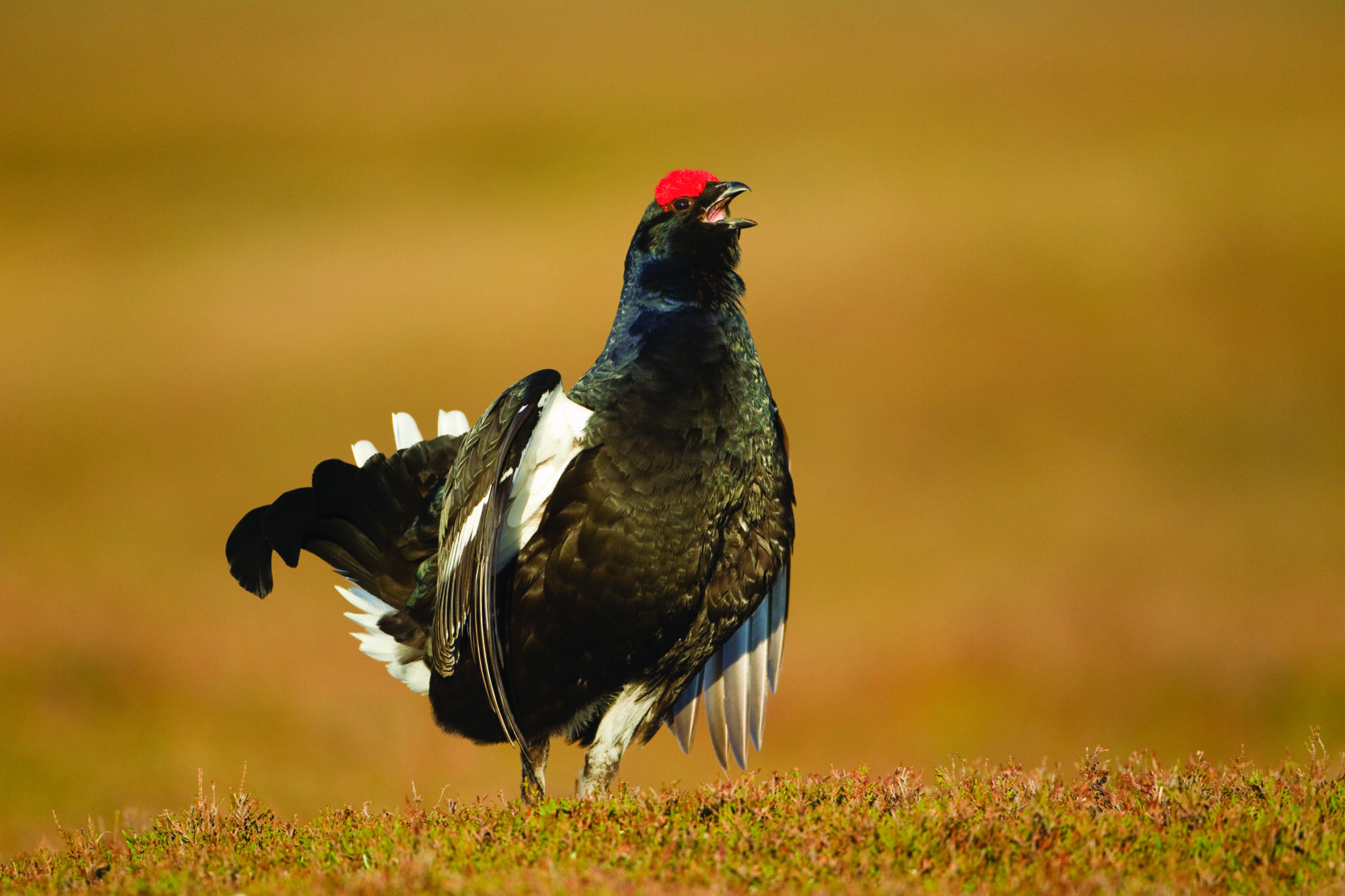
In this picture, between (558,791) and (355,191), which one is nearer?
(558,791)

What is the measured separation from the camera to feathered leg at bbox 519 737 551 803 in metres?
5.56

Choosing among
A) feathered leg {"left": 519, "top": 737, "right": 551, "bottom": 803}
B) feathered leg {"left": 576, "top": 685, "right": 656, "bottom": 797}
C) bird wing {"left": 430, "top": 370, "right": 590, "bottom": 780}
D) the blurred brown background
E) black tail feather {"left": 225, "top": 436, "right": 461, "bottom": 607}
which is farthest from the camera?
the blurred brown background

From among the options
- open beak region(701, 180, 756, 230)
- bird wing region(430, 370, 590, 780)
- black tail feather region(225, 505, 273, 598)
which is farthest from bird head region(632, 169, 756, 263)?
black tail feather region(225, 505, 273, 598)

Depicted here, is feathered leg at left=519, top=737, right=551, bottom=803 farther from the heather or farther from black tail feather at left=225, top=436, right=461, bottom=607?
black tail feather at left=225, top=436, right=461, bottom=607

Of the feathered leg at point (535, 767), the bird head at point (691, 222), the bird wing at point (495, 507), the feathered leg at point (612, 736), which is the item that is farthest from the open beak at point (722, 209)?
the feathered leg at point (535, 767)

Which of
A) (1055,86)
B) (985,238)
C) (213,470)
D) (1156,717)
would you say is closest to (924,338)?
(985,238)

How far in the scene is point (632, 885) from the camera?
3434 millimetres

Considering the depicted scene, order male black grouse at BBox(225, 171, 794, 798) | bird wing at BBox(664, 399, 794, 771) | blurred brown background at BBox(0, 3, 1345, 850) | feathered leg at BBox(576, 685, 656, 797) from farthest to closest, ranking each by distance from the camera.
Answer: blurred brown background at BBox(0, 3, 1345, 850) → bird wing at BBox(664, 399, 794, 771) → feathered leg at BBox(576, 685, 656, 797) → male black grouse at BBox(225, 171, 794, 798)

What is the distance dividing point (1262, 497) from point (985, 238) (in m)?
10.6

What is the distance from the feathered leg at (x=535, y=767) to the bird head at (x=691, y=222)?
2475mm

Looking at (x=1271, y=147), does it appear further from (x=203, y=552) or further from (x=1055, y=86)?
(x=203, y=552)

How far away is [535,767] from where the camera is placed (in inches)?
222

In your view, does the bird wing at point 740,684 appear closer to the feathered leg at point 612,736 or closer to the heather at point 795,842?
the feathered leg at point 612,736

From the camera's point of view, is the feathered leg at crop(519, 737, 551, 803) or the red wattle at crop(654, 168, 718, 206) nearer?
the feathered leg at crop(519, 737, 551, 803)
